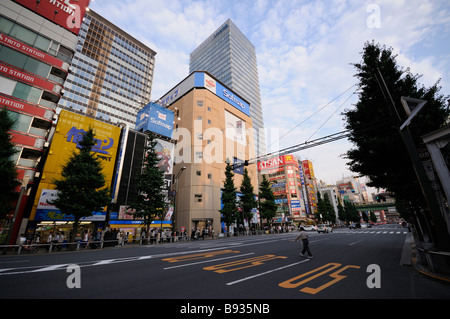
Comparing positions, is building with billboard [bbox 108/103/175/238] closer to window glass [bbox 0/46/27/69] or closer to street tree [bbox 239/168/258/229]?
window glass [bbox 0/46/27/69]

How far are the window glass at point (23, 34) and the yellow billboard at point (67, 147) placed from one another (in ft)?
26.5

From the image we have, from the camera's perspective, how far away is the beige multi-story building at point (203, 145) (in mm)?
33531

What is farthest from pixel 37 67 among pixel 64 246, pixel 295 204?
pixel 295 204

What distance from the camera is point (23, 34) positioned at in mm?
21078

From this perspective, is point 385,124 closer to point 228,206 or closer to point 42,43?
point 228,206

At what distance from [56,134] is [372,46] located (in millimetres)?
32193

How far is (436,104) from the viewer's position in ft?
35.4

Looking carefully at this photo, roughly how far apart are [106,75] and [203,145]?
51949mm

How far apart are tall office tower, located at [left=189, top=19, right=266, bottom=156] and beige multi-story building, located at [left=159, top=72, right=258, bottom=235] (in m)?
40.4

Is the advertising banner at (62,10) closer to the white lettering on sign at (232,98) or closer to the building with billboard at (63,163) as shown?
the building with billboard at (63,163)

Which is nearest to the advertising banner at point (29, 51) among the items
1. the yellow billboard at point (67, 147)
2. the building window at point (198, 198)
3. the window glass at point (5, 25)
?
the window glass at point (5, 25)

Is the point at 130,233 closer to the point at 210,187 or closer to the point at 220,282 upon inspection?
the point at 210,187

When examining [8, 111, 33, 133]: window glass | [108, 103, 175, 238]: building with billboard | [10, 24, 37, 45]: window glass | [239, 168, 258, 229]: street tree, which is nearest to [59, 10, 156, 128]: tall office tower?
[108, 103, 175, 238]: building with billboard

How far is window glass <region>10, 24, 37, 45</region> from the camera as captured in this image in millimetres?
20625
